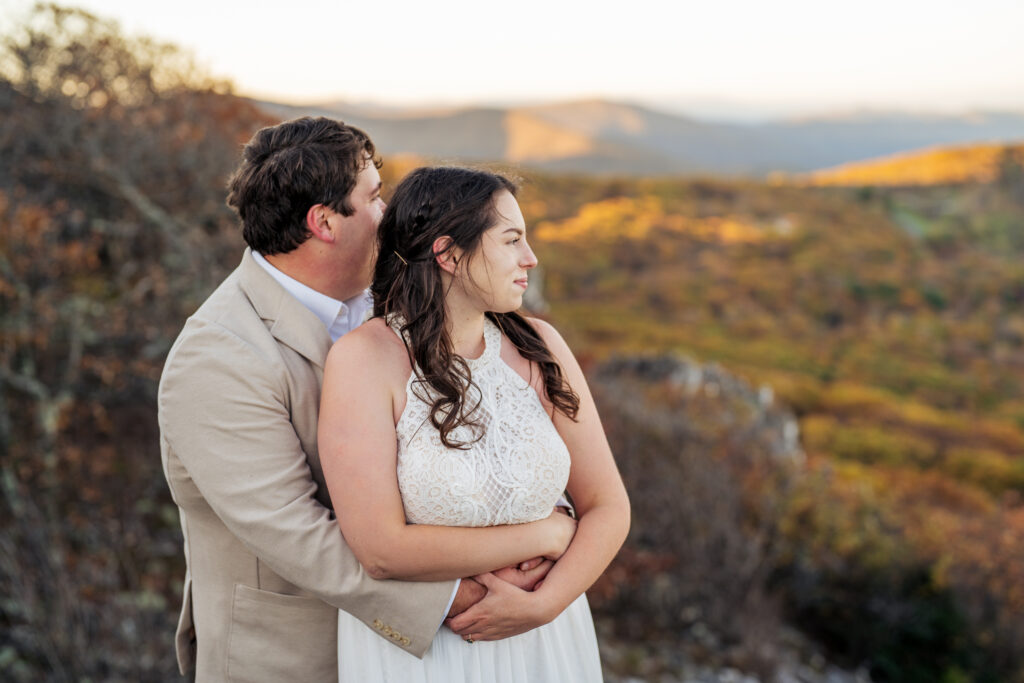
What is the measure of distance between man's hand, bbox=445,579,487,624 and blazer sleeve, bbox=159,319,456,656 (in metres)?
0.03

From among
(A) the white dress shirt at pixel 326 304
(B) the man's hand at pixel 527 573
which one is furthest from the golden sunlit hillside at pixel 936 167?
(B) the man's hand at pixel 527 573

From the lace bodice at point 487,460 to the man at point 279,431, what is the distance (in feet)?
0.57

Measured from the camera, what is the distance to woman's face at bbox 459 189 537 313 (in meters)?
A: 1.76

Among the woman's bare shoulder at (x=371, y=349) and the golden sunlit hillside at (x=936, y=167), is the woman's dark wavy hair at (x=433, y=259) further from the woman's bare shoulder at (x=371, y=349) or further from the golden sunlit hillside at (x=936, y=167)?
the golden sunlit hillside at (x=936, y=167)

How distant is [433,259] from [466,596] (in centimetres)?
77

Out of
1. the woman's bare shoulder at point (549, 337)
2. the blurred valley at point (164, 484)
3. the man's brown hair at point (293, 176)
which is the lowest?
the blurred valley at point (164, 484)

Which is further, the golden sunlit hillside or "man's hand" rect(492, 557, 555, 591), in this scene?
the golden sunlit hillside

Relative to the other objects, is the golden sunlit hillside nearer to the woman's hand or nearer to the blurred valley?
the blurred valley

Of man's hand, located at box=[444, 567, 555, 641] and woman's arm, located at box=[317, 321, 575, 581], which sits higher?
woman's arm, located at box=[317, 321, 575, 581]

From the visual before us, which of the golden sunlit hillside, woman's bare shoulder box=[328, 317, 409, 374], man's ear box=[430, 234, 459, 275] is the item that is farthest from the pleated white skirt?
the golden sunlit hillside

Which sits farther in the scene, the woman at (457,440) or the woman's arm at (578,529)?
the woman's arm at (578,529)

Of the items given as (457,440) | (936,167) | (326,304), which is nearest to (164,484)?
(326,304)

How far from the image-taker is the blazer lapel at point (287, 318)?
1861mm

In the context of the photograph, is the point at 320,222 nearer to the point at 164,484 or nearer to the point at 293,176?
the point at 293,176
